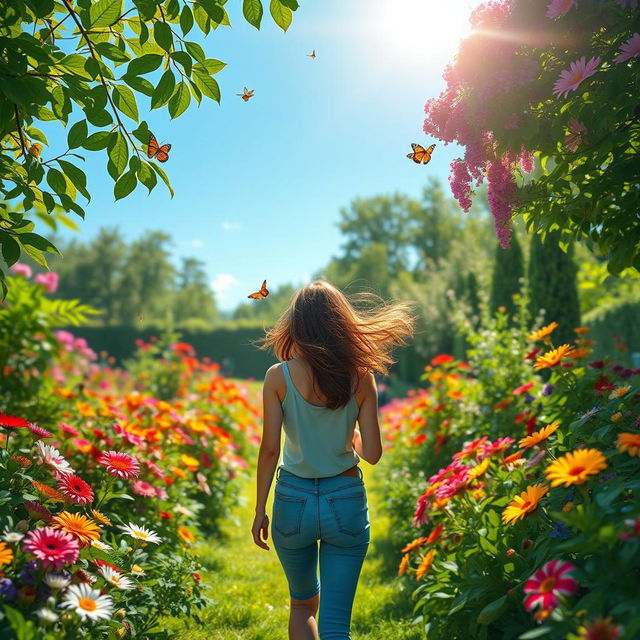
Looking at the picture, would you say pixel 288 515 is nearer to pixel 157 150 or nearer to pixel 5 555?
pixel 5 555

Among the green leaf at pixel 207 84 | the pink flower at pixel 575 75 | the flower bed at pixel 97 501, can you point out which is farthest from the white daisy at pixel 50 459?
the pink flower at pixel 575 75

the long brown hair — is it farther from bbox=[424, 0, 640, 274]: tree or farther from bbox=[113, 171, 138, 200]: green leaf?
bbox=[113, 171, 138, 200]: green leaf

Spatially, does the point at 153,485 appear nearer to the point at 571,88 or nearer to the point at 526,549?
the point at 526,549

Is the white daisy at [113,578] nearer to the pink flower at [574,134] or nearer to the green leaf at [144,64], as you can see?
the green leaf at [144,64]

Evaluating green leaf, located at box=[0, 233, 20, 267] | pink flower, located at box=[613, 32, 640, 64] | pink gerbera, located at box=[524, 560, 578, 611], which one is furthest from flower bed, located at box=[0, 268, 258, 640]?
pink flower, located at box=[613, 32, 640, 64]

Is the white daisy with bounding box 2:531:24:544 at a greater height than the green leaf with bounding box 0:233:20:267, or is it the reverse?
the green leaf with bounding box 0:233:20:267

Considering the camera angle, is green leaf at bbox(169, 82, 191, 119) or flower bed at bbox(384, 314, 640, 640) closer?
flower bed at bbox(384, 314, 640, 640)

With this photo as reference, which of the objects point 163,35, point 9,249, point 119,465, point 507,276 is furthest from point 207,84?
point 507,276

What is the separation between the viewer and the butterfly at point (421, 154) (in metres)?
2.73

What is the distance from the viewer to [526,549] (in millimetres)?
2008

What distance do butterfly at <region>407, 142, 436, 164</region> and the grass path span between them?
229cm

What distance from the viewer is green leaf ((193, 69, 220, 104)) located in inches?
79.0

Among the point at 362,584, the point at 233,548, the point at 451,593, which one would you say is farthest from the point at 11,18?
the point at 233,548

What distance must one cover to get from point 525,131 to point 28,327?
154 inches
